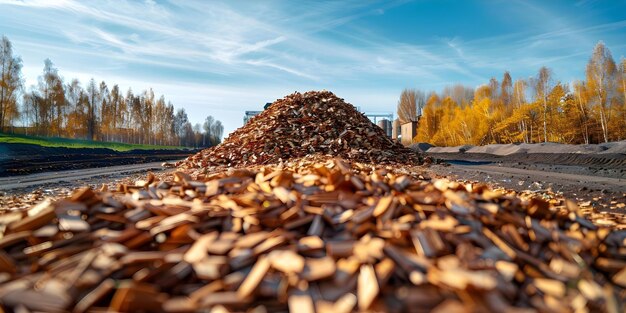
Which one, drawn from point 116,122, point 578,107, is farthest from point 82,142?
point 578,107

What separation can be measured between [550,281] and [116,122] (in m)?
45.9

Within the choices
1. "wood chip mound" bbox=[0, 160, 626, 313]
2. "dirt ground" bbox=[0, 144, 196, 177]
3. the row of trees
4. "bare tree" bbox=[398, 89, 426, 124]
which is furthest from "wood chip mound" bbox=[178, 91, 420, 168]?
"bare tree" bbox=[398, 89, 426, 124]

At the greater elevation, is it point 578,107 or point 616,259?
point 578,107

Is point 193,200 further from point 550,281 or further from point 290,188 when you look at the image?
point 550,281

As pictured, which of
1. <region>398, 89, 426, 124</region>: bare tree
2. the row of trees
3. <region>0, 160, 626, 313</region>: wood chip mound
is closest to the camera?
<region>0, 160, 626, 313</region>: wood chip mound

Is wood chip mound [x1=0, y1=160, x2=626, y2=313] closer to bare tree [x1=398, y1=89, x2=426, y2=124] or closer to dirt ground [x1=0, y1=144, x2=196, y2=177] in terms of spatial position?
dirt ground [x1=0, y1=144, x2=196, y2=177]

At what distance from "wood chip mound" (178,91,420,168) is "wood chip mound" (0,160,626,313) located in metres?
6.04

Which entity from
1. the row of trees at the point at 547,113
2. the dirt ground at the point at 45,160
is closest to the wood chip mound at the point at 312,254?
the dirt ground at the point at 45,160

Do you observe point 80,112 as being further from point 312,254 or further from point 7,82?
point 312,254

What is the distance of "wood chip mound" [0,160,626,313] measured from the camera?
1.66m

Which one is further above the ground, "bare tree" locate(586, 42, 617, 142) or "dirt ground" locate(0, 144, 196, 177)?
"bare tree" locate(586, 42, 617, 142)

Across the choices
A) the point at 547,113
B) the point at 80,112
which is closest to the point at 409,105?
the point at 547,113

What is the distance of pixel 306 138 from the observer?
31.5ft

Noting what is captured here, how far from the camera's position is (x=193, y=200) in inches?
109
